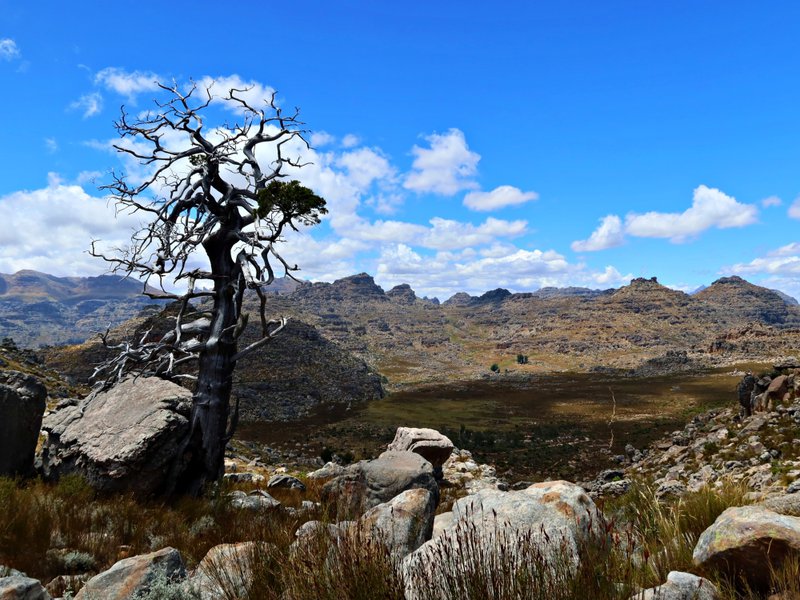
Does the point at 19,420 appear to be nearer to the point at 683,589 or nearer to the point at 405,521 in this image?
the point at 405,521

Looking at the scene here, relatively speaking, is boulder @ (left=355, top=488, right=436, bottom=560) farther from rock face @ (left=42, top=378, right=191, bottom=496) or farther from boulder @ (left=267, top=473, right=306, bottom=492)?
boulder @ (left=267, top=473, right=306, bottom=492)

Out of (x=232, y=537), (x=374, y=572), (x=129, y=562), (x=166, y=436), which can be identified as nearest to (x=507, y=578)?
→ (x=374, y=572)

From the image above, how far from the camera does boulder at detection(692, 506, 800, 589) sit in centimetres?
373

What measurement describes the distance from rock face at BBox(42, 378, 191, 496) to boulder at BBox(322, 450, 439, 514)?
3.39 m

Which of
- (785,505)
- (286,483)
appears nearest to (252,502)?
(286,483)

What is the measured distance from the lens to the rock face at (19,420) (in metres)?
8.43

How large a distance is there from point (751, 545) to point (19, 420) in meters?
11.4

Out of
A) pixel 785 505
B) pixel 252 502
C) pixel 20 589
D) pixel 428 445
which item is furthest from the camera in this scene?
pixel 428 445

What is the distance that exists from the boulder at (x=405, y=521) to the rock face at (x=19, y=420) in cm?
735

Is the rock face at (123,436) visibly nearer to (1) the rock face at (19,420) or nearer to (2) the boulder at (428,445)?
(1) the rock face at (19,420)

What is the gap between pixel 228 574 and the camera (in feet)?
13.5

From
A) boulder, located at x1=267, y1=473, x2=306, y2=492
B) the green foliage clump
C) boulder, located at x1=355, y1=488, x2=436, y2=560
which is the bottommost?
boulder, located at x1=267, y1=473, x2=306, y2=492

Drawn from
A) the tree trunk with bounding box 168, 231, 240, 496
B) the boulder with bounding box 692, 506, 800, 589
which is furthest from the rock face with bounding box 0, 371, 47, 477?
the boulder with bounding box 692, 506, 800, 589

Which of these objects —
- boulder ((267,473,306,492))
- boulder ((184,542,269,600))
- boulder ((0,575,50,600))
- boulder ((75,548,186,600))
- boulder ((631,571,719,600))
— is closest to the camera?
boulder ((631,571,719,600))
